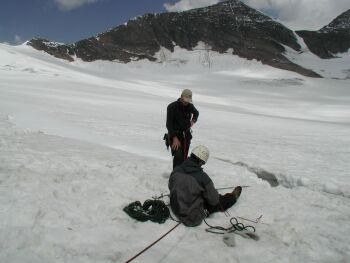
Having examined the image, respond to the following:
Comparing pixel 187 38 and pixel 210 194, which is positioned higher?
pixel 187 38

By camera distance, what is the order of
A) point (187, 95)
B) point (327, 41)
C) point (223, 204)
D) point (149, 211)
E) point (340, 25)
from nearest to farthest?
point (149, 211) < point (223, 204) < point (187, 95) < point (327, 41) < point (340, 25)

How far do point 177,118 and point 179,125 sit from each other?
14 cm

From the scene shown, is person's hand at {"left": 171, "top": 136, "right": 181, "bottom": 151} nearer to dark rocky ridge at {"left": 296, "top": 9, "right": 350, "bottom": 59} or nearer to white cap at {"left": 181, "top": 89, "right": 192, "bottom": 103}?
white cap at {"left": 181, "top": 89, "right": 192, "bottom": 103}

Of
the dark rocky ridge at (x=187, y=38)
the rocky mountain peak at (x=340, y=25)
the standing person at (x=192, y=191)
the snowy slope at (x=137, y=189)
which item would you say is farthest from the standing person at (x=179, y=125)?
the rocky mountain peak at (x=340, y=25)

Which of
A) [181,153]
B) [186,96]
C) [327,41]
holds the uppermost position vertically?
[327,41]

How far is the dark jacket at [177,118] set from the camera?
7.36 meters

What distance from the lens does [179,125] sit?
7375 mm

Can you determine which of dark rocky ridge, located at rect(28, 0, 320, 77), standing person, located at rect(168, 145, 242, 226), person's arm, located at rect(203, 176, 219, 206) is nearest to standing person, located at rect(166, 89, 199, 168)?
standing person, located at rect(168, 145, 242, 226)

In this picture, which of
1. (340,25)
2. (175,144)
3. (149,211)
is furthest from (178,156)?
(340,25)

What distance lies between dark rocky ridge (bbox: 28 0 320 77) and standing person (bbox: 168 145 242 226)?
83468mm

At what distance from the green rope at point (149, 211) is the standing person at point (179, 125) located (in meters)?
1.55

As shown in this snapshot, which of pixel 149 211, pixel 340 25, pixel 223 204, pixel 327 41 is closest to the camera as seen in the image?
pixel 149 211

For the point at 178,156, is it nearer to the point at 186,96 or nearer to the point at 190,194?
the point at 186,96

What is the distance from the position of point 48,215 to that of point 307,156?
29.2 ft
